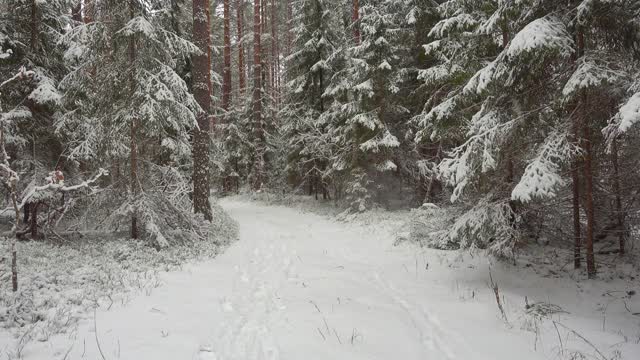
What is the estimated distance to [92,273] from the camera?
7738 millimetres

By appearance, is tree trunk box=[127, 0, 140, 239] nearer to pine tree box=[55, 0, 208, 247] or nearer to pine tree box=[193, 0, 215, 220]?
pine tree box=[55, 0, 208, 247]

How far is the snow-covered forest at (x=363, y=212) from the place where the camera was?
5.42 meters

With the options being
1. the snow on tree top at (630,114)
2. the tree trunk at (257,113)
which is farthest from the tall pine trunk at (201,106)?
the snow on tree top at (630,114)

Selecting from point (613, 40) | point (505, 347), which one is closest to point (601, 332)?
point (505, 347)

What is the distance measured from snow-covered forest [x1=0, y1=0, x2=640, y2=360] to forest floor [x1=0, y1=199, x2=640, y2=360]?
41mm

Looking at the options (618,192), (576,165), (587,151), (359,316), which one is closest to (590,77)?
(587,151)

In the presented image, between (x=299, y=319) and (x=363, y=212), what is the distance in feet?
33.7

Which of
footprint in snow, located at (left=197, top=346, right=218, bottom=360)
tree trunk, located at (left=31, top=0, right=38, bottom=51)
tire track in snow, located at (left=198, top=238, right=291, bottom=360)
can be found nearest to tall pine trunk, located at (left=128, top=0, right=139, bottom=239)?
tree trunk, located at (left=31, top=0, right=38, bottom=51)

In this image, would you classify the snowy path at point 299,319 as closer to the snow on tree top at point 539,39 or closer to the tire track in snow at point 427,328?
the tire track in snow at point 427,328

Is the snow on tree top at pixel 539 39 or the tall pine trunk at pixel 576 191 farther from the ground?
the snow on tree top at pixel 539 39

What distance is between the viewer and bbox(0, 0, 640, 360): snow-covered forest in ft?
17.8

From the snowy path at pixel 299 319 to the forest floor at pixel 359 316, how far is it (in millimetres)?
19

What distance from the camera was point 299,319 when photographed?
5945mm

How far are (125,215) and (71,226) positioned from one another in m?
2.35
